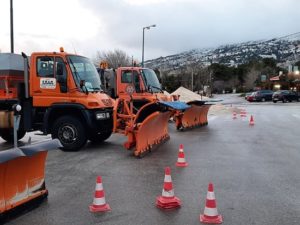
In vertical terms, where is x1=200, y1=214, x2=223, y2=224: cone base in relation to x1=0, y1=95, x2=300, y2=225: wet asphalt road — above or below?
above

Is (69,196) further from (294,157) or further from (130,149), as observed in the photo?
(294,157)

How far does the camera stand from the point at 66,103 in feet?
39.6

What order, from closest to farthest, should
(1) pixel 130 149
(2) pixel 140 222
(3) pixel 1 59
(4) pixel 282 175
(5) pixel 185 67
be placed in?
(2) pixel 140 222 → (4) pixel 282 175 → (1) pixel 130 149 → (3) pixel 1 59 → (5) pixel 185 67

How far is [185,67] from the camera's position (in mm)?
97188

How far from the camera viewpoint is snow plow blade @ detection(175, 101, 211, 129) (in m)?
18.3

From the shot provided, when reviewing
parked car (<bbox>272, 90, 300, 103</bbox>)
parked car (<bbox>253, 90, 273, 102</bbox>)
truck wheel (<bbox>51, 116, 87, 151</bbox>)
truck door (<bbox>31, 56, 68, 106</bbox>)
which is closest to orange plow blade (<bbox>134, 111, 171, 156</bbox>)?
truck wheel (<bbox>51, 116, 87, 151</bbox>)

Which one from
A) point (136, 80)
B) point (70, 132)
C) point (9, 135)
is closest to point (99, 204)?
point (70, 132)

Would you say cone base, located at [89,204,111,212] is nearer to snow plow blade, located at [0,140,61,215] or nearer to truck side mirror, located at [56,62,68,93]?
snow plow blade, located at [0,140,61,215]

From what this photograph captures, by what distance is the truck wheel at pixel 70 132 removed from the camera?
39.6 ft

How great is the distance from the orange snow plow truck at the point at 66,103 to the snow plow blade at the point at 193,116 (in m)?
5.61

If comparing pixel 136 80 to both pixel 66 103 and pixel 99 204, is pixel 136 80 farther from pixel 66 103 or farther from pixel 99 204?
pixel 99 204

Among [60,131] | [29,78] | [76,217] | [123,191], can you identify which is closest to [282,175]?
→ [123,191]

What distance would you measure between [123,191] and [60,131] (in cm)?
519

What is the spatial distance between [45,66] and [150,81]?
680 centimetres
